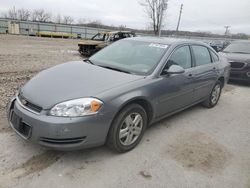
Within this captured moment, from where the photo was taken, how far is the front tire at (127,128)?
2.62 m

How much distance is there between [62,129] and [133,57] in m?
1.76

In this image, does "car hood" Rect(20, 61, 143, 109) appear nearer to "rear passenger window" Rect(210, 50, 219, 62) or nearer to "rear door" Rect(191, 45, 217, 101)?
"rear door" Rect(191, 45, 217, 101)

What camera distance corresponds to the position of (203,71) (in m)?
4.09

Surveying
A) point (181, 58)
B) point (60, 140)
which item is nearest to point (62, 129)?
point (60, 140)

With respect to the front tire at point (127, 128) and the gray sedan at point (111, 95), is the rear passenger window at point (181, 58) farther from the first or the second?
the front tire at point (127, 128)

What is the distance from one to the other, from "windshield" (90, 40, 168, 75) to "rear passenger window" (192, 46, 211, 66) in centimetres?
94

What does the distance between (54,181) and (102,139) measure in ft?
2.26

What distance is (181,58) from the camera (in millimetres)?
3641

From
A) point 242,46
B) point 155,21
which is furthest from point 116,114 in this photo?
point 155,21

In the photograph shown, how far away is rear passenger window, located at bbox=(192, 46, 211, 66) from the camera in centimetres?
404

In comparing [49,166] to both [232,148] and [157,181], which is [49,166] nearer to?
[157,181]

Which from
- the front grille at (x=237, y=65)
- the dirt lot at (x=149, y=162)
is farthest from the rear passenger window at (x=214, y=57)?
the front grille at (x=237, y=65)

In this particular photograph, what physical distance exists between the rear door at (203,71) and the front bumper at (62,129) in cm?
225

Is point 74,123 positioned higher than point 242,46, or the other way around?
point 242,46
